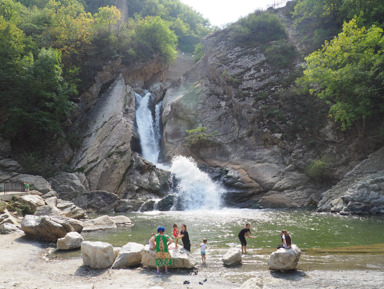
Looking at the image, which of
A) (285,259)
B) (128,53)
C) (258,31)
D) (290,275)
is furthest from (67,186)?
(258,31)

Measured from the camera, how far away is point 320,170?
2769 cm

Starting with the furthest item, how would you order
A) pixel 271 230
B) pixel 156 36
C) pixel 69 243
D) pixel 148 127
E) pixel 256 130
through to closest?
pixel 156 36
pixel 148 127
pixel 256 130
pixel 271 230
pixel 69 243

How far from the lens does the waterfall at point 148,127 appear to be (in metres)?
38.0

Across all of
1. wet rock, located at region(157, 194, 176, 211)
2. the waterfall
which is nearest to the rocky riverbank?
wet rock, located at region(157, 194, 176, 211)

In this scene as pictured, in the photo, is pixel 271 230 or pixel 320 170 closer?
pixel 271 230

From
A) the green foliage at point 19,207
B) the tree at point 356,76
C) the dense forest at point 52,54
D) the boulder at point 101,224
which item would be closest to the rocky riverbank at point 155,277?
the boulder at point 101,224

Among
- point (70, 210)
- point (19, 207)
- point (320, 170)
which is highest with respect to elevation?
point (320, 170)

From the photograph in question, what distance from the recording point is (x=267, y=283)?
9.00 metres

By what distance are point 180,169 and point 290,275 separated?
2431 centimetres

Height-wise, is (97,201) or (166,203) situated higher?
(97,201)

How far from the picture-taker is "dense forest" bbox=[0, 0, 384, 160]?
1061 inches

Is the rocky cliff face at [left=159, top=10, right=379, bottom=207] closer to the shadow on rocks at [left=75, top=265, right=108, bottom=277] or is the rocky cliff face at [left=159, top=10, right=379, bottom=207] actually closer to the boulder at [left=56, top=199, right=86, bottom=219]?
the boulder at [left=56, top=199, right=86, bottom=219]

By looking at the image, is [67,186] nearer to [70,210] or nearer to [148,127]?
[70,210]

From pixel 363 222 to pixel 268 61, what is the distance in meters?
26.6
